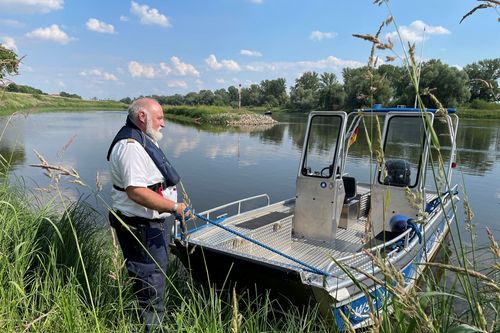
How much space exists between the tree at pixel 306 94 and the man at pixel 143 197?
6869 cm

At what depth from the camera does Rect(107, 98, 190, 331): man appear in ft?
9.64

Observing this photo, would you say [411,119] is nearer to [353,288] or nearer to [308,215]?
[308,215]

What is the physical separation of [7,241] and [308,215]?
159 inches

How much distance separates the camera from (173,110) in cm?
6794

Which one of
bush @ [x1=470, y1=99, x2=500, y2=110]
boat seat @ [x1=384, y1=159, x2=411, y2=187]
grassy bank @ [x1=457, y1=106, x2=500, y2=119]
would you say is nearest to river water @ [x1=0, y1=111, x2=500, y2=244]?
boat seat @ [x1=384, y1=159, x2=411, y2=187]

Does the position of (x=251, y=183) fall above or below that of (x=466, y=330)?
below

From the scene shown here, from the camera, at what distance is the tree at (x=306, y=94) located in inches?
→ 3216

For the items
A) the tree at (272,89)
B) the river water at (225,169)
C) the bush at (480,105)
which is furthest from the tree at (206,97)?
the river water at (225,169)

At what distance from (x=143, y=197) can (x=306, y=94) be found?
293 feet

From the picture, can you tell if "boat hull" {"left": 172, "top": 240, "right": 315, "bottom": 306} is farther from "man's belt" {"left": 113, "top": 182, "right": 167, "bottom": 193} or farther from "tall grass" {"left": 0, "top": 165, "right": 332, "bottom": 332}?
"man's belt" {"left": 113, "top": 182, "right": 167, "bottom": 193}

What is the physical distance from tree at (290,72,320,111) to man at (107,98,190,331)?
6869 centimetres

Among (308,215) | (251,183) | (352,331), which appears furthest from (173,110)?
(352,331)

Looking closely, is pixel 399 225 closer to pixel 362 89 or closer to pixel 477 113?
pixel 362 89

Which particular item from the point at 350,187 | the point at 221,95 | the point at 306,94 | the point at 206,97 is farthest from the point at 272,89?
the point at 350,187
